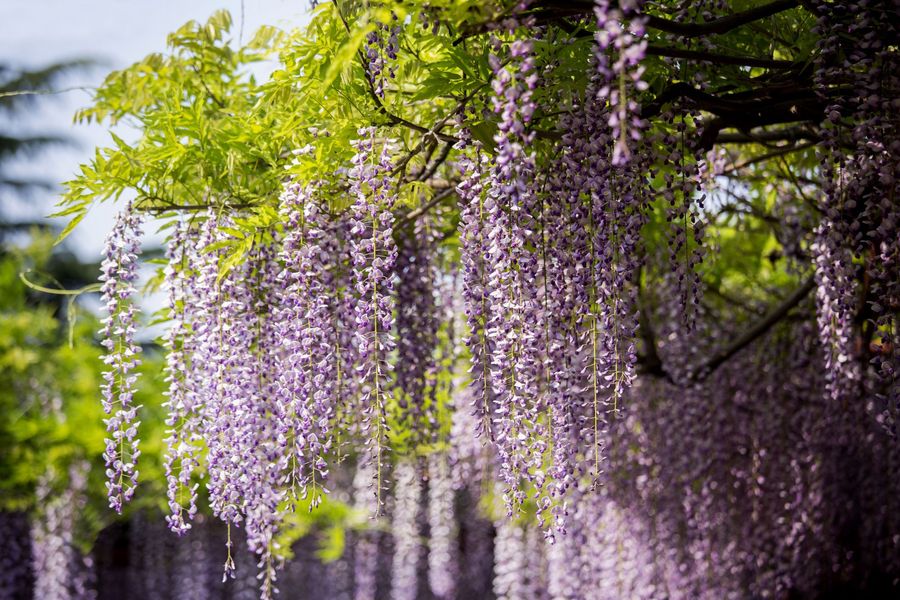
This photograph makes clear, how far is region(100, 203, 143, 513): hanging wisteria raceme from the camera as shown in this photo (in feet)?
11.4

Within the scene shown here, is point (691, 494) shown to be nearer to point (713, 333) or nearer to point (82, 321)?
point (713, 333)

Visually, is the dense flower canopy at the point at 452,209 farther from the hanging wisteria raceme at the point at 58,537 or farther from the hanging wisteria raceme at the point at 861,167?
the hanging wisteria raceme at the point at 58,537

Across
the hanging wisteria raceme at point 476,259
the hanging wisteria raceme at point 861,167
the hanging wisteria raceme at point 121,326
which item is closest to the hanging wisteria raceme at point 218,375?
the hanging wisteria raceme at point 121,326

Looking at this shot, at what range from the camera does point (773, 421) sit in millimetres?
6324

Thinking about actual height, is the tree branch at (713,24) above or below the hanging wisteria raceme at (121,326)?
above

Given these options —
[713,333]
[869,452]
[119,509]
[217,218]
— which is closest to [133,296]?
[217,218]

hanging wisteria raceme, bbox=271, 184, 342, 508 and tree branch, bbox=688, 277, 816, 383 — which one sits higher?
tree branch, bbox=688, 277, 816, 383

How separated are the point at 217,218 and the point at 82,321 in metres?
8.65

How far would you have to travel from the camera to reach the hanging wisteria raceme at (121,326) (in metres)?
3.48

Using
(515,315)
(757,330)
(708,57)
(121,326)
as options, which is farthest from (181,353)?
(757,330)

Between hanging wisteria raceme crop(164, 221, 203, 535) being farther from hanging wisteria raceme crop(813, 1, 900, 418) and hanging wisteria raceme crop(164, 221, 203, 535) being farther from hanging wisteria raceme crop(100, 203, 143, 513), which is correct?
hanging wisteria raceme crop(813, 1, 900, 418)

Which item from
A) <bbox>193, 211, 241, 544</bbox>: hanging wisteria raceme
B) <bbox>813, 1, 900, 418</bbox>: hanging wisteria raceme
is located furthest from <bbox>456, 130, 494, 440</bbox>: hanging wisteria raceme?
<bbox>813, 1, 900, 418</bbox>: hanging wisteria raceme

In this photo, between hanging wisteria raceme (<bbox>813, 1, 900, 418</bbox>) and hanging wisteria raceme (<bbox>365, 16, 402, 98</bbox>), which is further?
hanging wisteria raceme (<bbox>813, 1, 900, 418</bbox>)

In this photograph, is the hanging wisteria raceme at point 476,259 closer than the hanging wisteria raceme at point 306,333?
Yes
